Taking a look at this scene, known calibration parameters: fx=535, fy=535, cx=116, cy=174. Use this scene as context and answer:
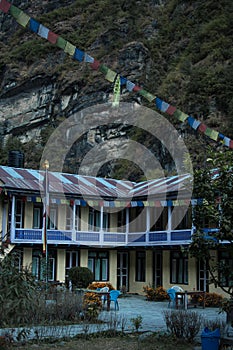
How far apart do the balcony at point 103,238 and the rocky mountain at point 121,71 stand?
13675 mm

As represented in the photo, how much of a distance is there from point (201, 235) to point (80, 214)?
716 inches

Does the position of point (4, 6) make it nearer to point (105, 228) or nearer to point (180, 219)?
point (180, 219)

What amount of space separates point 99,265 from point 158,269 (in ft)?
11.2

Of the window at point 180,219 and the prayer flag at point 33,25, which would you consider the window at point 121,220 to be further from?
the prayer flag at point 33,25

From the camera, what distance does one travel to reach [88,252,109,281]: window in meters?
29.9

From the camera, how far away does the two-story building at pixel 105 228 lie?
88.2 ft

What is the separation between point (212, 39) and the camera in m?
54.0

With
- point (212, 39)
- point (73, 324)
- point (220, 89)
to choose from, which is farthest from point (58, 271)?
point (212, 39)

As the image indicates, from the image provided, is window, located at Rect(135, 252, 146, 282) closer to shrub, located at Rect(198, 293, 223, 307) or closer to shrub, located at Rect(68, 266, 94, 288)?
shrub, located at Rect(68, 266, 94, 288)

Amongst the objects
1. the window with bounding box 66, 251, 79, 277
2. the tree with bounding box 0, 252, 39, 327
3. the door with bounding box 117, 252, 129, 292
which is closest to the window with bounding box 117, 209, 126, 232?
the door with bounding box 117, 252, 129, 292

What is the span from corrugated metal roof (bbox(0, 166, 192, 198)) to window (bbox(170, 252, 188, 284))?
136 inches

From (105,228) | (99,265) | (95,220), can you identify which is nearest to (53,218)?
(95,220)

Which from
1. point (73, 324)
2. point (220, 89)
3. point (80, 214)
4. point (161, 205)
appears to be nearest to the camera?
point (73, 324)

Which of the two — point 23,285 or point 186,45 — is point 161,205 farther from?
point 186,45
